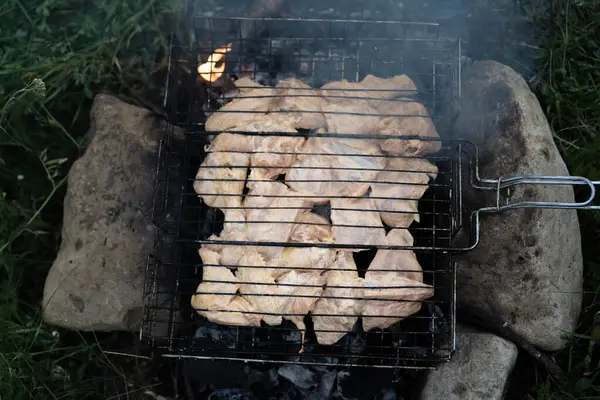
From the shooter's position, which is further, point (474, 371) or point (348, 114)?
point (348, 114)

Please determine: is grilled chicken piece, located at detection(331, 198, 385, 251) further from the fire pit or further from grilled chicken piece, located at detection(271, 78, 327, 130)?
grilled chicken piece, located at detection(271, 78, 327, 130)

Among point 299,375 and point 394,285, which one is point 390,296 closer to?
point 394,285

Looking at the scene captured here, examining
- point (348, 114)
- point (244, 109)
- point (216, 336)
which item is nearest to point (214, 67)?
point (244, 109)

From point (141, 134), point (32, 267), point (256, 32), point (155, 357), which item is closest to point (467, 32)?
point (256, 32)

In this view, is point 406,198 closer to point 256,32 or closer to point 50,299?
point 256,32

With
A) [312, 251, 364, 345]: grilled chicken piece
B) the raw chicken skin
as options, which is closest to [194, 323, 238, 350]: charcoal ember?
the raw chicken skin

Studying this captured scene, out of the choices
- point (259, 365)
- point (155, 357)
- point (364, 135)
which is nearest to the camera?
point (364, 135)
